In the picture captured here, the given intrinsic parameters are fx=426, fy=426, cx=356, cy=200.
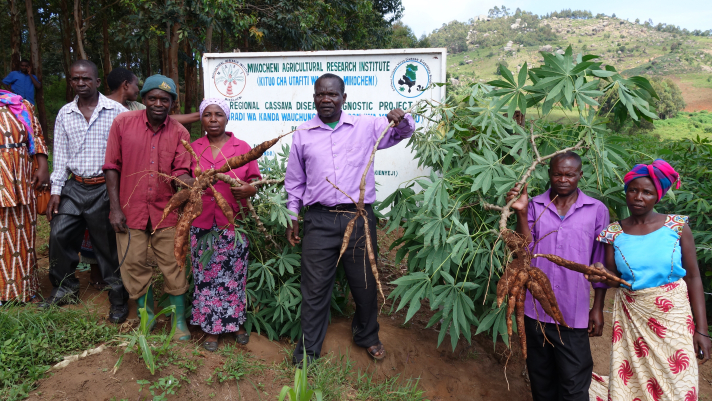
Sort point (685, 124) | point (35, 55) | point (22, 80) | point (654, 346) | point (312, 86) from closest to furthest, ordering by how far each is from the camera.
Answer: point (654, 346)
point (312, 86)
point (22, 80)
point (35, 55)
point (685, 124)

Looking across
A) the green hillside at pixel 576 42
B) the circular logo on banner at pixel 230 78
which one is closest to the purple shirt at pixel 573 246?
the circular logo on banner at pixel 230 78

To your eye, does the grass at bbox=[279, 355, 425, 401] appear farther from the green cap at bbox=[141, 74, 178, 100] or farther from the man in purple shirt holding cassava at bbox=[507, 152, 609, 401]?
the green cap at bbox=[141, 74, 178, 100]

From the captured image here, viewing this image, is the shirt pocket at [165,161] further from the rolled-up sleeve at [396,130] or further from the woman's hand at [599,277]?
the woman's hand at [599,277]

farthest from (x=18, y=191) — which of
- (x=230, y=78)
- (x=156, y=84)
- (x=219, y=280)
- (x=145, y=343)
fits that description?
(x=230, y=78)

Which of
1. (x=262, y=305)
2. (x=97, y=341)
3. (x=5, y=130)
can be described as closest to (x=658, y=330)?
(x=262, y=305)

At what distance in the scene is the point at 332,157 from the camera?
2.47 m

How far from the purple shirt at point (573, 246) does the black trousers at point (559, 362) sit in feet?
0.25

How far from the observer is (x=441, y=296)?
236 centimetres

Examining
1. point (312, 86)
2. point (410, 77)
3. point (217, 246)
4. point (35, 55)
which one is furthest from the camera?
point (35, 55)

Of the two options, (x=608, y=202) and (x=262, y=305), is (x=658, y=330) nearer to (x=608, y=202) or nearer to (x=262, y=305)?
(x=608, y=202)

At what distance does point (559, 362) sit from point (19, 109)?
3587mm

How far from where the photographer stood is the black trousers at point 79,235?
9.04 feet

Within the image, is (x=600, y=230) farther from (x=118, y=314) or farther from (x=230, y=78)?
(x=230, y=78)

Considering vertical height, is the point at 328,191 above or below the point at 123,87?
below
